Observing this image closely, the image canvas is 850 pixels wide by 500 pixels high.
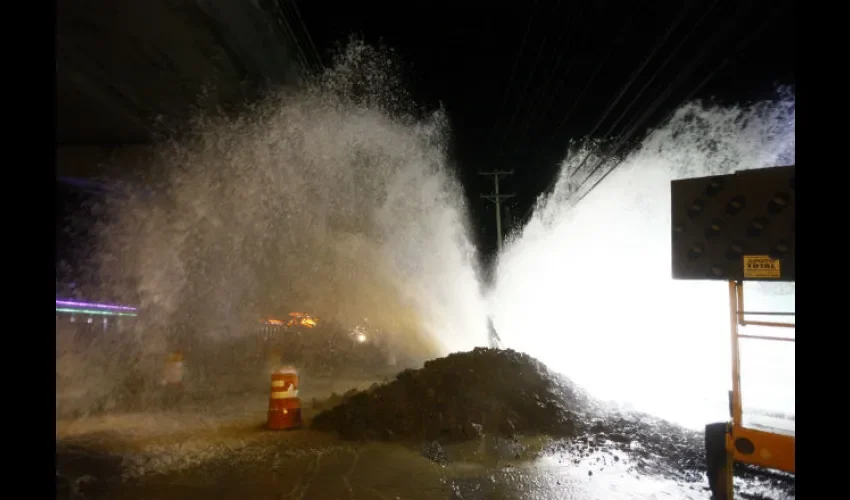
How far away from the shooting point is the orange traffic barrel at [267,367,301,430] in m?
7.07

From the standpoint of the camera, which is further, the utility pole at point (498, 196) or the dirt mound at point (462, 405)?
the utility pole at point (498, 196)

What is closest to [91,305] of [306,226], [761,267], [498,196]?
[306,226]

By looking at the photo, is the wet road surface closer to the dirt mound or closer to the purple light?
the dirt mound

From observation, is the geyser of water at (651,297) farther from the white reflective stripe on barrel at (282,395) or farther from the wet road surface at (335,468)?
the white reflective stripe on barrel at (282,395)

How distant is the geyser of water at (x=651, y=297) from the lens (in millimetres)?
7602

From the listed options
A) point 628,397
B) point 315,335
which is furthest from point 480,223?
point 628,397

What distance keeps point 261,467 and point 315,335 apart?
549 inches

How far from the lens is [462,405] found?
698 cm

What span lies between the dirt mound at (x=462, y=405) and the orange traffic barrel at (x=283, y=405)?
326mm

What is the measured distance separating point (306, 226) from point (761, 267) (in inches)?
439

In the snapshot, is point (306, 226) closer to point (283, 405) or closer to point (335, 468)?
point (283, 405)

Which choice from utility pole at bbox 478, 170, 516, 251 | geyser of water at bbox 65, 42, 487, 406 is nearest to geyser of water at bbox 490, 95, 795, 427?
geyser of water at bbox 65, 42, 487, 406

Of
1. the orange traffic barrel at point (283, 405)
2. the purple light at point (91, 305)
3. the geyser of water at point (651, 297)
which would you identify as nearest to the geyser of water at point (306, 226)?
the purple light at point (91, 305)

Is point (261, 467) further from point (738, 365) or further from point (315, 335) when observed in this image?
point (315, 335)
